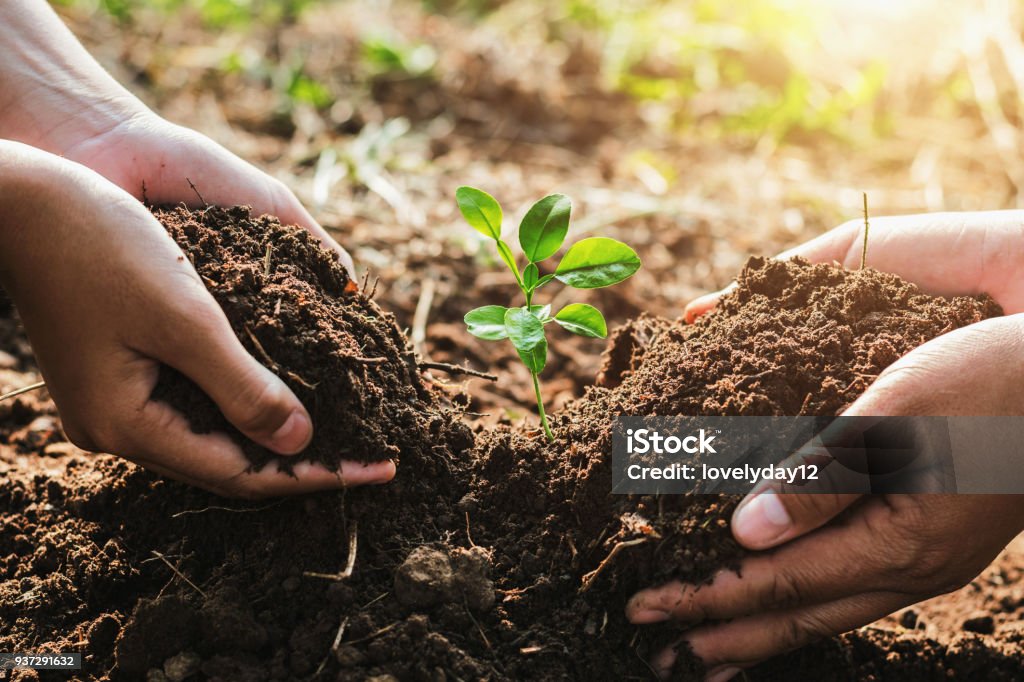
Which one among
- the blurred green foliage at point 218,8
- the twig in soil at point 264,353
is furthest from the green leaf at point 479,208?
the blurred green foliage at point 218,8

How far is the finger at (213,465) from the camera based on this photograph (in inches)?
58.6

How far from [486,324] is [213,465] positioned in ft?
1.89

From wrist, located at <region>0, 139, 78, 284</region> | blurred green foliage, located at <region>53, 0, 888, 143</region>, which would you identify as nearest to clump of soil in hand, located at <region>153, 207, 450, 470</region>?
wrist, located at <region>0, 139, 78, 284</region>

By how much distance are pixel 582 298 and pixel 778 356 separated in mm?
1508

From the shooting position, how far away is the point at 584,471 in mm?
1644

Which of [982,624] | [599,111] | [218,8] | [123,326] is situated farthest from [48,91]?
[218,8]

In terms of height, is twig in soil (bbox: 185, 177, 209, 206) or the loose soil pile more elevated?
twig in soil (bbox: 185, 177, 209, 206)

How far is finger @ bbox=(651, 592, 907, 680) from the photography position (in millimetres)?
1554

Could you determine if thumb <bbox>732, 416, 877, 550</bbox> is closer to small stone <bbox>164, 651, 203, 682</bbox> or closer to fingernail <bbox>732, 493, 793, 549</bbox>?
fingernail <bbox>732, 493, 793, 549</bbox>

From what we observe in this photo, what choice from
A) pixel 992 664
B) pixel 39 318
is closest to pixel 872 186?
pixel 992 664

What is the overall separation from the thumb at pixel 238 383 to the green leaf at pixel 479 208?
20.5 inches

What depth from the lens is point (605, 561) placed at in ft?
4.94

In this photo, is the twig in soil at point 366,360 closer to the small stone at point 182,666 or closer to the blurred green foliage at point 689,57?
the small stone at point 182,666

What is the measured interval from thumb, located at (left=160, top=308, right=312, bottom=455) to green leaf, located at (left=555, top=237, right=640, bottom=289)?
60 cm
